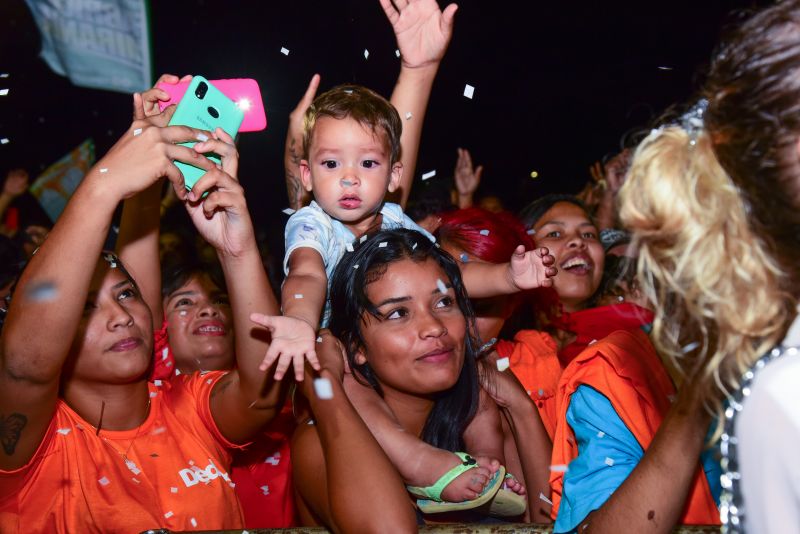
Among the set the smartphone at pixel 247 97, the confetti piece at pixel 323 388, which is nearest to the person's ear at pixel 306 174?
the smartphone at pixel 247 97

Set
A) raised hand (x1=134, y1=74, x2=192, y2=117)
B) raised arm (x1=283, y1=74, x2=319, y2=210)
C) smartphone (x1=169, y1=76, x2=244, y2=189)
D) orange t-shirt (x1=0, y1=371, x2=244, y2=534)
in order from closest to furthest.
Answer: orange t-shirt (x1=0, y1=371, x2=244, y2=534), smartphone (x1=169, y1=76, x2=244, y2=189), raised hand (x1=134, y1=74, x2=192, y2=117), raised arm (x1=283, y1=74, x2=319, y2=210)

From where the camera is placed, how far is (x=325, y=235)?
2424 mm

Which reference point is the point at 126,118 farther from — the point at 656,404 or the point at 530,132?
the point at 656,404

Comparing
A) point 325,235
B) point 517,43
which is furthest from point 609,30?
point 325,235

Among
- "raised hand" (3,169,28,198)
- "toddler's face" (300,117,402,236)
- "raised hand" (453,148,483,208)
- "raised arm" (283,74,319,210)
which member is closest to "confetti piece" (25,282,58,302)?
"toddler's face" (300,117,402,236)

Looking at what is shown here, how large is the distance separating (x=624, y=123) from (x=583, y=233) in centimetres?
231

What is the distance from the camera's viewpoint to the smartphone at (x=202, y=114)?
6.57 feet

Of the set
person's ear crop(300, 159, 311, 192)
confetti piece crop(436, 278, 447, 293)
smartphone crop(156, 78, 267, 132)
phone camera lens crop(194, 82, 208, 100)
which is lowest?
confetti piece crop(436, 278, 447, 293)

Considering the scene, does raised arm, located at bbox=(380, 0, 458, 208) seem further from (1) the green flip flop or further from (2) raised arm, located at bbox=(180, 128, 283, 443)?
(1) the green flip flop

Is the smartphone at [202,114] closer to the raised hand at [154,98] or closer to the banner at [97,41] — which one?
the raised hand at [154,98]

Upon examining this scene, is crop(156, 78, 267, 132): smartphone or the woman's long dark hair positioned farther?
crop(156, 78, 267, 132): smartphone

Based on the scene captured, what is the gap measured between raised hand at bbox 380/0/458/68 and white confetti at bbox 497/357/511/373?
1045 millimetres

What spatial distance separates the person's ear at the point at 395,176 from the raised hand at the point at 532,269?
540mm

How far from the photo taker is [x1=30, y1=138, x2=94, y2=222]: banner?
4.35 m
